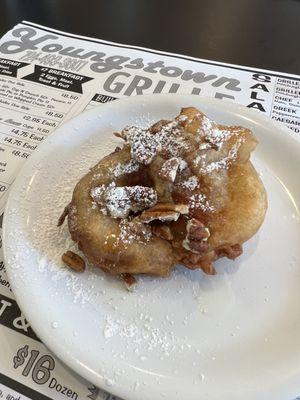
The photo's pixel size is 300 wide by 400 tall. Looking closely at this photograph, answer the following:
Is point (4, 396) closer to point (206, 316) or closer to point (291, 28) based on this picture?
point (206, 316)

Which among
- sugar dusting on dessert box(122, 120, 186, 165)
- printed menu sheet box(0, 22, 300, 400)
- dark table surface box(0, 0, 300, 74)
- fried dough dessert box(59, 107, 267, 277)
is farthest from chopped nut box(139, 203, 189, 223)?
dark table surface box(0, 0, 300, 74)

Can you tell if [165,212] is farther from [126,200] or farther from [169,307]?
[169,307]

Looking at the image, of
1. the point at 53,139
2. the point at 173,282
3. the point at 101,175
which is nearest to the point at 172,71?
the point at 53,139

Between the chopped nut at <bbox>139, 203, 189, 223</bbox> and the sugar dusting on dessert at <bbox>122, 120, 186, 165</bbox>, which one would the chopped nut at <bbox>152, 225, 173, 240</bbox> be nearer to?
the chopped nut at <bbox>139, 203, 189, 223</bbox>

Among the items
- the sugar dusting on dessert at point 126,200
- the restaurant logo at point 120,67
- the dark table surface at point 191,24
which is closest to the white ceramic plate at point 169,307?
the sugar dusting on dessert at point 126,200

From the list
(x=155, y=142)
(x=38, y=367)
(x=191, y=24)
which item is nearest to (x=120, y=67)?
(x=191, y=24)
